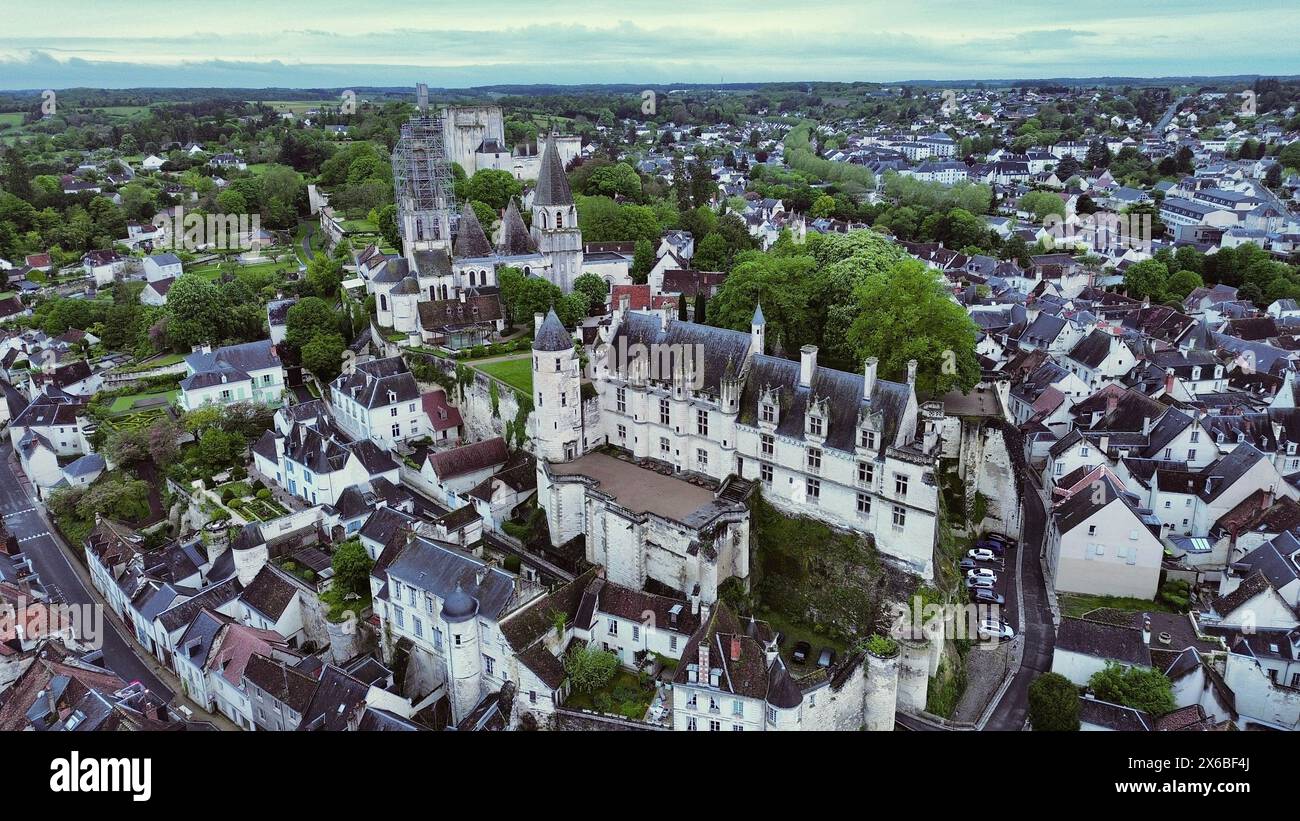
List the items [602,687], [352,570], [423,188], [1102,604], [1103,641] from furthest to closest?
[423,188]
[1102,604]
[352,570]
[1103,641]
[602,687]

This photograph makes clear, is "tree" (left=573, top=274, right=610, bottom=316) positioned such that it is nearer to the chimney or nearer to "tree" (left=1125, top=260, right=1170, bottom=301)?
the chimney

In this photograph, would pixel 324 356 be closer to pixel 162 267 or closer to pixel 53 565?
pixel 53 565

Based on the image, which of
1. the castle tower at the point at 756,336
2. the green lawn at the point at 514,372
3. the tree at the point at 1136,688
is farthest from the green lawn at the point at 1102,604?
the green lawn at the point at 514,372

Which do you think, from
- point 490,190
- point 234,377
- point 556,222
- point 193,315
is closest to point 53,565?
point 234,377

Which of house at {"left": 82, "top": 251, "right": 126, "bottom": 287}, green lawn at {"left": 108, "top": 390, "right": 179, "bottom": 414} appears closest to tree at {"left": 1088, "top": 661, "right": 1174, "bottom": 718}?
green lawn at {"left": 108, "top": 390, "right": 179, "bottom": 414}

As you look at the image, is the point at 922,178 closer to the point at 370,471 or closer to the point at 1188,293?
the point at 1188,293
